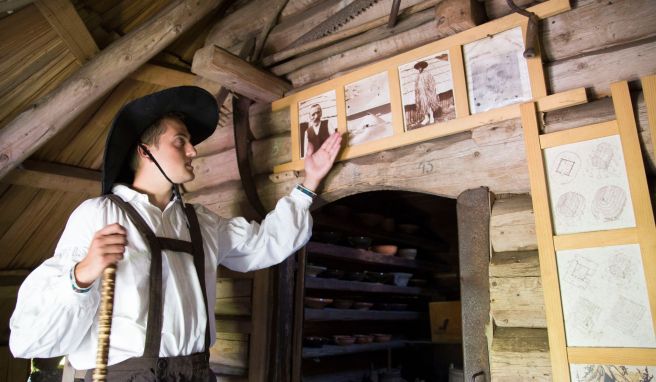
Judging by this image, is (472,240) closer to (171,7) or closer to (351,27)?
(351,27)

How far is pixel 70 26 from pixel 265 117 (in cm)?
137

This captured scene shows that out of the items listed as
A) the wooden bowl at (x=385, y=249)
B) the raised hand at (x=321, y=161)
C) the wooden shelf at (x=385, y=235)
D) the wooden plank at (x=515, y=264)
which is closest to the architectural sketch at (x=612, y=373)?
the wooden plank at (x=515, y=264)

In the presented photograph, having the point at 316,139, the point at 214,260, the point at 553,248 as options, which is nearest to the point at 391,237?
the point at 316,139

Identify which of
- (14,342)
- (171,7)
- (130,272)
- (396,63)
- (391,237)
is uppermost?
(171,7)

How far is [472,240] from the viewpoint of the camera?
7.07ft

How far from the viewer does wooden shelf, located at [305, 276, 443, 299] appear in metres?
3.93

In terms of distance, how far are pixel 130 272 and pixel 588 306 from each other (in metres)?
1.88

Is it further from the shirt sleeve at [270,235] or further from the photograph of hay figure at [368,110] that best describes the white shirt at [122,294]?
the photograph of hay figure at [368,110]

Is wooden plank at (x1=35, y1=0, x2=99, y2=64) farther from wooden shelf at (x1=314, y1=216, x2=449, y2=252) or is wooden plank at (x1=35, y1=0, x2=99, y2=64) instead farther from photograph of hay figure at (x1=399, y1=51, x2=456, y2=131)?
wooden shelf at (x1=314, y1=216, x2=449, y2=252)

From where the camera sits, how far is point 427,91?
243 centimetres

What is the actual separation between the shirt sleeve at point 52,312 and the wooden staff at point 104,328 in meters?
0.23

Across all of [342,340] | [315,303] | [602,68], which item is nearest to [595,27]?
[602,68]

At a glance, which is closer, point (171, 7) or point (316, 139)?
point (316, 139)

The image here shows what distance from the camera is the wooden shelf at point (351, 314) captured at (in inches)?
156
